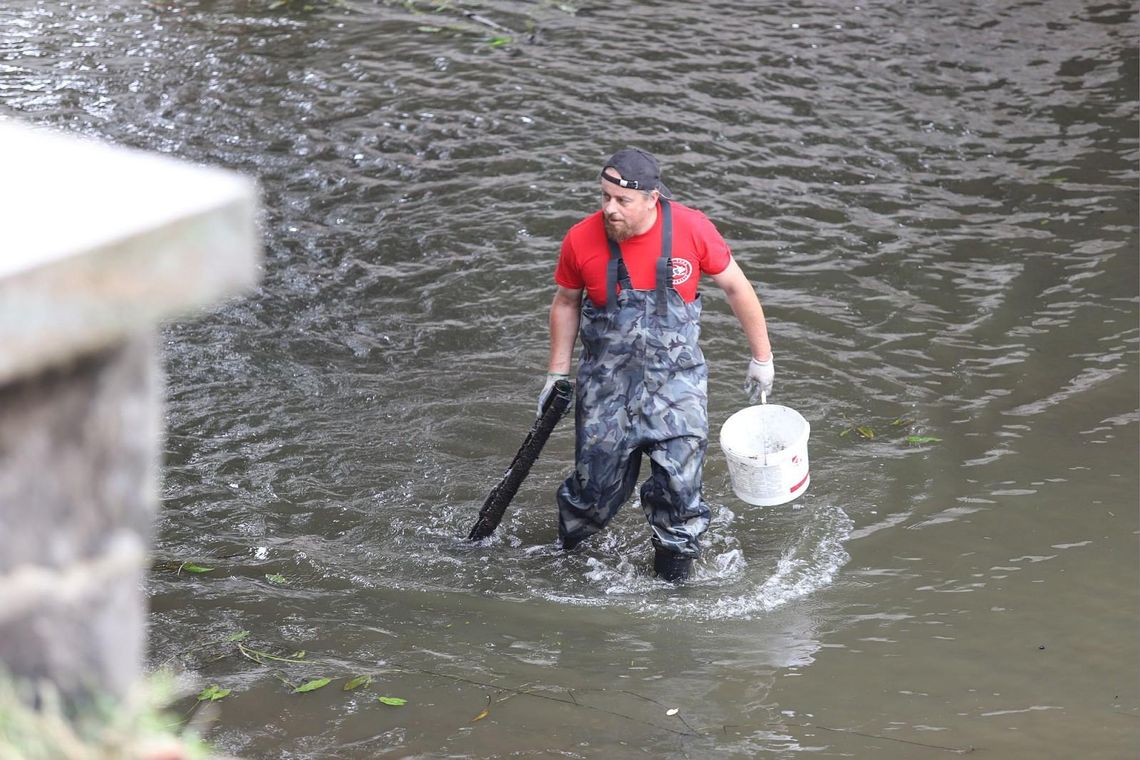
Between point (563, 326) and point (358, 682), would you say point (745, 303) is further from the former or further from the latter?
point (358, 682)

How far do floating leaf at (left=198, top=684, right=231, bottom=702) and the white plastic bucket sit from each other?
239cm

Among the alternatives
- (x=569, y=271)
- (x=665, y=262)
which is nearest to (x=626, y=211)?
(x=665, y=262)

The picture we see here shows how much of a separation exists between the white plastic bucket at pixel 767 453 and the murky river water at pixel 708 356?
1.52ft

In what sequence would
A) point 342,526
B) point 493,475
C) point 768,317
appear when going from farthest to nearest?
1. point 768,317
2. point 493,475
3. point 342,526

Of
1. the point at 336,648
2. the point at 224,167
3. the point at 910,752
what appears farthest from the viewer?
the point at 224,167

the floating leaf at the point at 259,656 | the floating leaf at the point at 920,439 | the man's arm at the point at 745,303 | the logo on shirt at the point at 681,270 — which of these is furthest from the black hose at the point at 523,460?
the floating leaf at the point at 920,439

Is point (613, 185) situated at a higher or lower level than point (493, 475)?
higher

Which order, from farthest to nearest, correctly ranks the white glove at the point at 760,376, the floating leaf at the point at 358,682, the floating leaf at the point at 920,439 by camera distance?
the floating leaf at the point at 920,439, the white glove at the point at 760,376, the floating leaf at the point at 358,682

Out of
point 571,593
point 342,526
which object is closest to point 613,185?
point 571,593

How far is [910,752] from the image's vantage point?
13.7 ft

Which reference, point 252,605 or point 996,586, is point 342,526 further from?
point 996,586

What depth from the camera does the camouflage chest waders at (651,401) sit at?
5.34 m

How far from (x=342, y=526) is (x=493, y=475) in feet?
3.09

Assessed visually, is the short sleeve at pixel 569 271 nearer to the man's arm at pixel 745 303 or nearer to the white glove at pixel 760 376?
the man's arm at pixel 745 303
